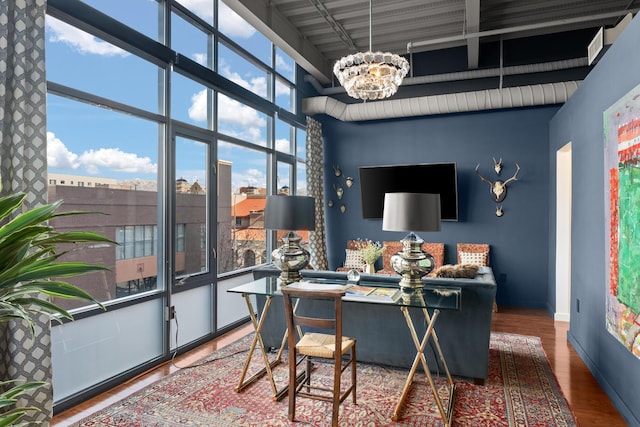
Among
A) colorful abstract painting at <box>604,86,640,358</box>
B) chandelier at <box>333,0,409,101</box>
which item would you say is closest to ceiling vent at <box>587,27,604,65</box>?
colorful abstract painting at <box>604,86,640,358</box>

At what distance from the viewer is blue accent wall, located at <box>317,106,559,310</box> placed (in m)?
6.05

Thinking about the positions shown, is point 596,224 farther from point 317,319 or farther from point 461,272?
point 317,319

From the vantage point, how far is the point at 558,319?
5.29m

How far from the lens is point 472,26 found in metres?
4.87

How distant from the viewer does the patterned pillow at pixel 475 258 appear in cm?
606

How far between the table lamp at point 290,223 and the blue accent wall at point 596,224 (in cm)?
231

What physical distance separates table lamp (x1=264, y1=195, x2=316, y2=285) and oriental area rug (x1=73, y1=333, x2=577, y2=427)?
90cm

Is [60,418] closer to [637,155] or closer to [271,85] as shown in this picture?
[637,155]

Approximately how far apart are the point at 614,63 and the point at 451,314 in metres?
2.20

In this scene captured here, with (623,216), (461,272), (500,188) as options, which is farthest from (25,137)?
(500,188)

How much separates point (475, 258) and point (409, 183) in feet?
4.83

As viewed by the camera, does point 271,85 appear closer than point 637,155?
No

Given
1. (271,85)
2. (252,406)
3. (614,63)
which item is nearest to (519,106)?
(614,63)

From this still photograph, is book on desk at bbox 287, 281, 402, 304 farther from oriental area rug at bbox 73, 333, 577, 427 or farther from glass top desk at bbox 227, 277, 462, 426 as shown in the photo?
oriental area rug at bbox 73, 333, 577, 427
